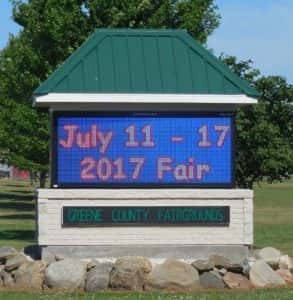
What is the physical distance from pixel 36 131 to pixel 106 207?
19.9 metres

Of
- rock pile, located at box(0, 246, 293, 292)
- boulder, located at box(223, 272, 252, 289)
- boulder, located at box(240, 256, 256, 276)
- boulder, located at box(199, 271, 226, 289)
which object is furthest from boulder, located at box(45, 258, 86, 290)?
boulder, located at box(240, 256, 256, 276)

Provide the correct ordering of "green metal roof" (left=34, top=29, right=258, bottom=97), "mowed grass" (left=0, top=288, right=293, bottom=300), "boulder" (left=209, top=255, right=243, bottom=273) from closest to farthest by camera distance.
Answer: "mowed grass" (left=0, top=288, right=293, bottom=300), "boulder" (left=209, top=255, right=243, bottom=273), "green metal roof" (left=34, top=29, right=258, bottom=97)

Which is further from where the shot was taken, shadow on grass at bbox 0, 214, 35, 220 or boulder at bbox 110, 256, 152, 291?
shadow on grass at bbox 0, 214, 35, 220

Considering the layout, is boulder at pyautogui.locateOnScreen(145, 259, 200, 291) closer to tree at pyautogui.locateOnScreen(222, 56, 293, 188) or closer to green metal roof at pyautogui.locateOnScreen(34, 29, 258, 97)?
green metal roof at pyautogui.locateOnScreen(34, 29, 258, 97)

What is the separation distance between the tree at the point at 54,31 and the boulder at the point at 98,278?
48.9 ft

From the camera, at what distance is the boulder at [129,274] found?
15328mm

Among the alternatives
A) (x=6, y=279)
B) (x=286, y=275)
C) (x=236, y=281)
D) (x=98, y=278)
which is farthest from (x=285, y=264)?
(x=6, y=279)

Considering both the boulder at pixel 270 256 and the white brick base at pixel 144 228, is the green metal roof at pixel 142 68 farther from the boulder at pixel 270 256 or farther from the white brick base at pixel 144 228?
the boulder at pixel 270 256

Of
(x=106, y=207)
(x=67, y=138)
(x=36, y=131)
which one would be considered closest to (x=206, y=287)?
(x=106, y=207)

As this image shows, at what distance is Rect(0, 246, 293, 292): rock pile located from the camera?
50.5 feet

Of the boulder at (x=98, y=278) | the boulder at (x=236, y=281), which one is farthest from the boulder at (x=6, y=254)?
the boulder at (x=236, y=281)

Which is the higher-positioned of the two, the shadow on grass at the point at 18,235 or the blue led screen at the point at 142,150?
the blue led screen at the point at 142,150

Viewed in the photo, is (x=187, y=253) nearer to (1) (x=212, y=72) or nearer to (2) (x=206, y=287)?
(2) (x=206, y=287)

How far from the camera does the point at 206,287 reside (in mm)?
15641
